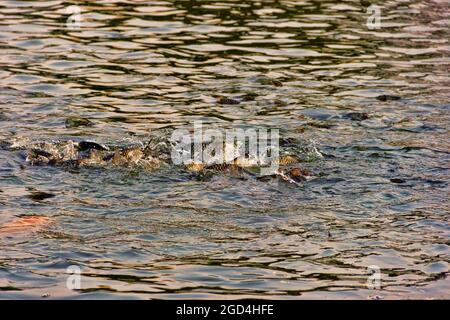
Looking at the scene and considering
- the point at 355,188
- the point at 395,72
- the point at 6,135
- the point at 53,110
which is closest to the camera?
the point at 355,188

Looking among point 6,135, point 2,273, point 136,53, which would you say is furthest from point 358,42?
point 2,273

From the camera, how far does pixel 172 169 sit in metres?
10.5

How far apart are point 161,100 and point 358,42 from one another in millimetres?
3833

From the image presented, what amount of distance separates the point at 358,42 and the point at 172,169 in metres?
5.93

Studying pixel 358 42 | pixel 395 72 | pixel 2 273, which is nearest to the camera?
pixel 2 273

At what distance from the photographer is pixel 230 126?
39.8ft

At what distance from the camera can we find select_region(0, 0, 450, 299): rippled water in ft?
26.7

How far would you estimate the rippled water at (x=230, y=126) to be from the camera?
8148mm

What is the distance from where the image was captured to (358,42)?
51.1 feet

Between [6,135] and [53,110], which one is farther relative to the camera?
[53,110]

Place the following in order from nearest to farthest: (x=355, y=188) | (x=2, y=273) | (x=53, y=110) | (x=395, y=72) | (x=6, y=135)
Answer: (x=2, y=273) < (x=355, y=188) < (x=6, y=135) < (x=53, y=110) < (x=395, y=72)

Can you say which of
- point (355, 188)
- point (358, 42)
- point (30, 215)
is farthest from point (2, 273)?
point (358, 42)

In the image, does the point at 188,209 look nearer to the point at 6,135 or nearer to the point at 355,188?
the point at 355,188

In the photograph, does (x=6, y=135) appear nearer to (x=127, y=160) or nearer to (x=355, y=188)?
(x=127, y=160)
